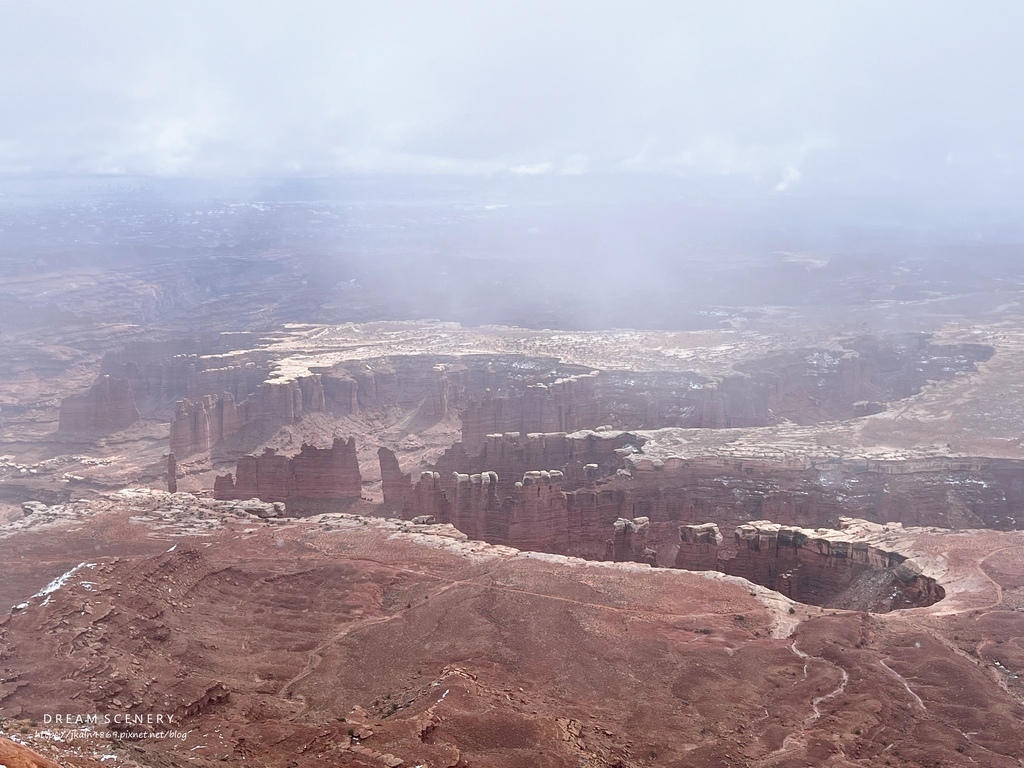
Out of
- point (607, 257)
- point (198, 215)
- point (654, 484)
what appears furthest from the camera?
point (198, 215)

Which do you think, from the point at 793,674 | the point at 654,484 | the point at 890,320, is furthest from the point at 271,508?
the point at 890,320

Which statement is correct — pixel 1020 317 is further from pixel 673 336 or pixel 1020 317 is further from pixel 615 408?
pixel 615 408

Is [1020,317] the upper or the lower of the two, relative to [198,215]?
lower

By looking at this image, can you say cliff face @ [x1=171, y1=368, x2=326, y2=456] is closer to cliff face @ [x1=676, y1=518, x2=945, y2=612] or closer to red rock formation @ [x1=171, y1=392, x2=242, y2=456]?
red rock formation @ [x1=171, y1=392, x2=242, y2=456]

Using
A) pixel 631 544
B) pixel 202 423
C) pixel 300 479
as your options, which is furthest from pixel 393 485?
pixel 202 423

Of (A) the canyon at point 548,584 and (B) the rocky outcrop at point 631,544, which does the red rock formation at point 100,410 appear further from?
(B) the rocky outcrop at point 631,544

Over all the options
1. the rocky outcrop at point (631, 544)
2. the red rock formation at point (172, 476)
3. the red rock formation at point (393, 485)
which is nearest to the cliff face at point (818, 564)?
the rocky outcrop at point (631, 544)

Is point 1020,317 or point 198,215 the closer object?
point 1020,317

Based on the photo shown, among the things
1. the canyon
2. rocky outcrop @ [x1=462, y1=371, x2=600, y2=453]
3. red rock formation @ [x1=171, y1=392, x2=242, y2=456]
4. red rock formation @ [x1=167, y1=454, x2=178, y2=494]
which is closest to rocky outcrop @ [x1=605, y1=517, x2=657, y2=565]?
the canyon
